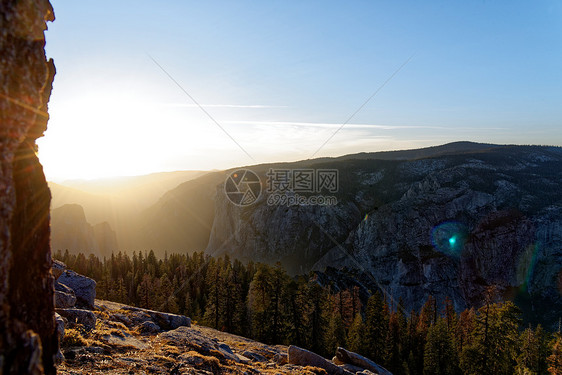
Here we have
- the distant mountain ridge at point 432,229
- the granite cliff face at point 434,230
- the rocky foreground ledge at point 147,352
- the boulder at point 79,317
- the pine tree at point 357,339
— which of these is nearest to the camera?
the rocky foreground ledge at point 147,352

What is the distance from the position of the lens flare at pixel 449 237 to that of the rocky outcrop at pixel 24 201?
372 feet

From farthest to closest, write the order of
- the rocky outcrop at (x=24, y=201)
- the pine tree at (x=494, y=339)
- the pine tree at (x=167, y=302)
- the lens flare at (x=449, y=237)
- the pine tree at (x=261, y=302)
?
the lens flare at (x=449, y=237)
the pine tree at (x=167, y=302)
the pine tree at (x=261, y=302)
the pine tree at (x=494, y=339)
the rocky outcrop at (x=24, y=201)

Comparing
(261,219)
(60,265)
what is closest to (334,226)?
(261,219)

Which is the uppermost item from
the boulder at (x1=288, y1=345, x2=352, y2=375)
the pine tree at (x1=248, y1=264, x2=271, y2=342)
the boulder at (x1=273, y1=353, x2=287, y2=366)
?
the boulder at (x1=288, y1=345, x2=352, y2=375)

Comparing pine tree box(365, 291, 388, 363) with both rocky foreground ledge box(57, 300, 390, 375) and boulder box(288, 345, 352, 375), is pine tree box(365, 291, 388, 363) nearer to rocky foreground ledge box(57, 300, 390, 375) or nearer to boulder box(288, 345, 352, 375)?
rocky foreground ledge box(57, 300, 390, 375)

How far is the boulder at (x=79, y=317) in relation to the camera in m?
17.0

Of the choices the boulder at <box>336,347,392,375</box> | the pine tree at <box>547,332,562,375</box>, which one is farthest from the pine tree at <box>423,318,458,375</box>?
the boulder at <box>336,347,392,375</box>

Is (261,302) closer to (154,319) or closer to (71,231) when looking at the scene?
(154,319)

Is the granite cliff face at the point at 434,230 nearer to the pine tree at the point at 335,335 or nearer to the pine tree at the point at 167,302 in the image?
the pine tree at the point at 335,335

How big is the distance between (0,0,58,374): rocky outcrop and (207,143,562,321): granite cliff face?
102800mm

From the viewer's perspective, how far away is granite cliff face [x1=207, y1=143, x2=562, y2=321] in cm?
9356

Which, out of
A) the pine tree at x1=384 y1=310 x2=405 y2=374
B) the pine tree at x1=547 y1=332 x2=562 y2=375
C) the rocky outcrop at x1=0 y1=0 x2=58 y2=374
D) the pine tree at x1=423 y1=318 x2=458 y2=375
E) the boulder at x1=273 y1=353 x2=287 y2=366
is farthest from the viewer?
the pine tree at x1=384 y1=310 x2=405 y2=374

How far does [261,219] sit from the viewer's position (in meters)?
143

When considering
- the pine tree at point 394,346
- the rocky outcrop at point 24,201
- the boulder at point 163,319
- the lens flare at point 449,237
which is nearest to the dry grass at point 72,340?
the rocky outcrop at point 24,201
